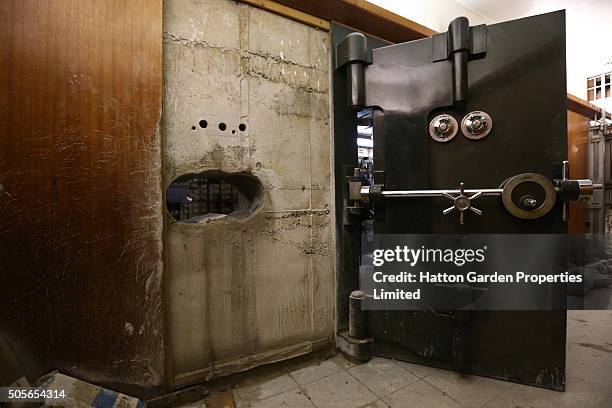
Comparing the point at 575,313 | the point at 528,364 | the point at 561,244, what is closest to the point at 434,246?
the point at 561,244

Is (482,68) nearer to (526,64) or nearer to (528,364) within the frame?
(526,64)

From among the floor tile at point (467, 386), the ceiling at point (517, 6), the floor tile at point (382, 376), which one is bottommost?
the floor tile at point (382, 376)

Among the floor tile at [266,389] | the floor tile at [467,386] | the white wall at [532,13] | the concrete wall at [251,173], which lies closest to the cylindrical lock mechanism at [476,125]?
the concrete wall at [251,173]

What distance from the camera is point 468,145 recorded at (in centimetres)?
170

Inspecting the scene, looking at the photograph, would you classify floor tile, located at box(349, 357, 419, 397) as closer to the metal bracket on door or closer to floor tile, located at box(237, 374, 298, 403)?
floor tile, located at box(237, 374, 298, 403)

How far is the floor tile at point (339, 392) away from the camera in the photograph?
5.02 feet

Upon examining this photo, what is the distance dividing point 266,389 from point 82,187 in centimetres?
150

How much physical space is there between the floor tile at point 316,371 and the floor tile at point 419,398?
1.32 ft

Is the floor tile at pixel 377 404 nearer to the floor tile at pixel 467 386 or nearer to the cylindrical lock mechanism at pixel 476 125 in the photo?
the floor tile at pixel 467 386

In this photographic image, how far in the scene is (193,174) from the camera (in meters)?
1.62

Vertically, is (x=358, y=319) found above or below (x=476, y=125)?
below

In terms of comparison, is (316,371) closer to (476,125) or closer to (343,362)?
(343,362)

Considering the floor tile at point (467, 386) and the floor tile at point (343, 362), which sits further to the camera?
the floor tile at point (343, 362)

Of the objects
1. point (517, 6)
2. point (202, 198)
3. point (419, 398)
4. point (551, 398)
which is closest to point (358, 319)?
point (419, 398)
